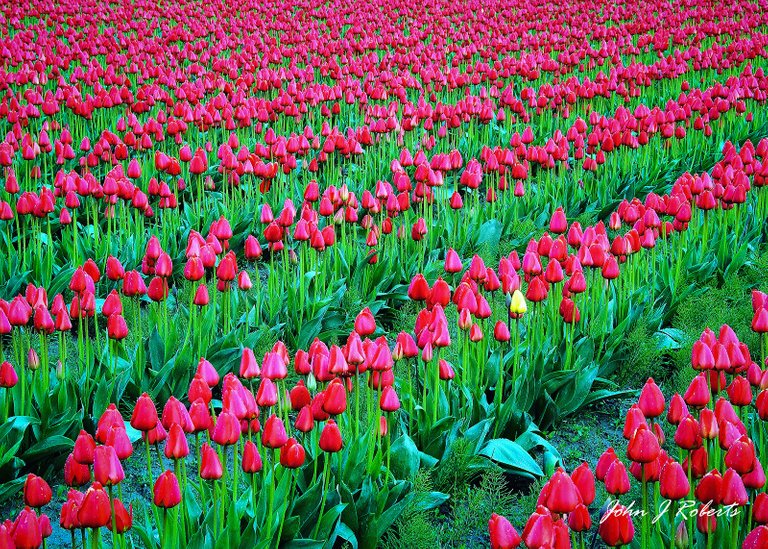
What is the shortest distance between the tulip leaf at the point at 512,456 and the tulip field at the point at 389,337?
1cm

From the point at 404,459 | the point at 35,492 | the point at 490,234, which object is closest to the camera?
the point at 35,492

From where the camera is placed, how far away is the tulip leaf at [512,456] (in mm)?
3574

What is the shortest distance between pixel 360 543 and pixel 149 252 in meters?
2.11

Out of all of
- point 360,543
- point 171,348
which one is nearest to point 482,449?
point 360,543

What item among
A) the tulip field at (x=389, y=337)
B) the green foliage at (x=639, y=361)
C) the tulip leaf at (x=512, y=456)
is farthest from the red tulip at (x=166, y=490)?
the green foliage at (x=639, y=361)

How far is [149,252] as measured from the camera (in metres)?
4.49

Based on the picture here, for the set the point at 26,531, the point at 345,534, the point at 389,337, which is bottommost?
the point at 389,337

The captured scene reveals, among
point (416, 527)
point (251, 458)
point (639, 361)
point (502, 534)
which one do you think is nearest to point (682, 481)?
point (502, 534)

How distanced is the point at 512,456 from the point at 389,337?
1.70 m

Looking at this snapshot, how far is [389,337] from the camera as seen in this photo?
5.19 m

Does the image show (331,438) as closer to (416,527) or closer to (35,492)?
(416,527)

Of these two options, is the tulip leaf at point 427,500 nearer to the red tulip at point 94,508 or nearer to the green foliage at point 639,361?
the red tulip at point 94,508

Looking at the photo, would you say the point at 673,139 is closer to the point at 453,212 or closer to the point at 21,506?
the point at 453,212

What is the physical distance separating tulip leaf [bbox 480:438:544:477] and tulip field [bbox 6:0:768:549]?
0.04ft
